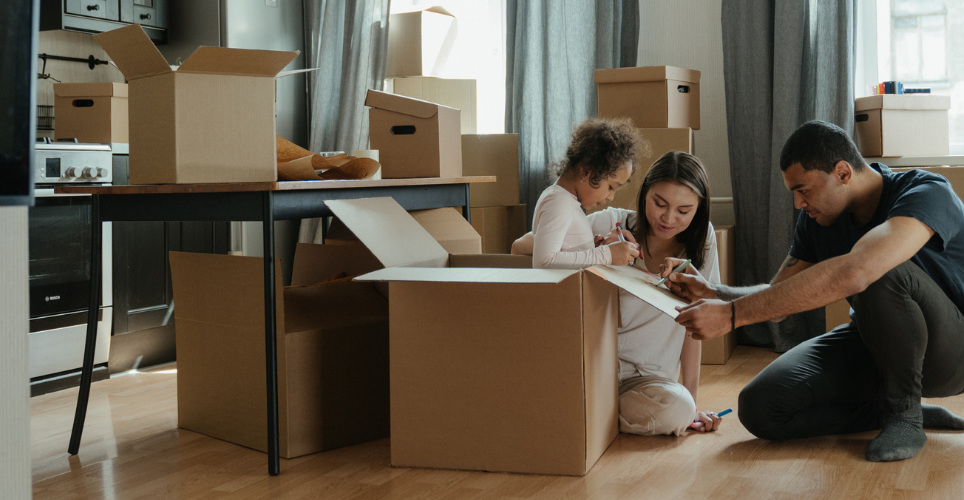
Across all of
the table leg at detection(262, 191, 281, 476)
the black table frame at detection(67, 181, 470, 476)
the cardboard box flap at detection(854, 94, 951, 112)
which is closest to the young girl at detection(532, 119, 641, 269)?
the black table frame at detection(67, 181, 470, 476)

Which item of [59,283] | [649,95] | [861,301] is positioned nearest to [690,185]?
[861,301]

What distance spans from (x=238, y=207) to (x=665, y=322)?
1087mm

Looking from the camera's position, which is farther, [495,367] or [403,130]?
[403,130]

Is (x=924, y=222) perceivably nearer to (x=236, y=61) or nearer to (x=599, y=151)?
(x=599, y=151)

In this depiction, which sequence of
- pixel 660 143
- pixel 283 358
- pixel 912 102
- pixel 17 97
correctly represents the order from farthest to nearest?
pixel 660 143
pixel 912 102
pixel 283 358
pixel 17 97

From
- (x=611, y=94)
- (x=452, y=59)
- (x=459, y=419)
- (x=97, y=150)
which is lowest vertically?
(x=459, y=419)

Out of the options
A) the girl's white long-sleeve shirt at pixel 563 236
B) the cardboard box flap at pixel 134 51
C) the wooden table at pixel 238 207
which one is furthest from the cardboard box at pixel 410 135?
the cardboard box flap at pixel 134 51

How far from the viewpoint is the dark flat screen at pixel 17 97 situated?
68cm

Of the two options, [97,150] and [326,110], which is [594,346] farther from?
[326,110]

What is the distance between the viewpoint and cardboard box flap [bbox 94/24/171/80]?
1.73 meters

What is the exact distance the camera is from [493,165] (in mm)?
3301

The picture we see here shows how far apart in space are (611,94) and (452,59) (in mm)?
849

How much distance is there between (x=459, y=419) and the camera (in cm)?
169

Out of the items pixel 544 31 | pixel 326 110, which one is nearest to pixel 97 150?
pixel 326 110
